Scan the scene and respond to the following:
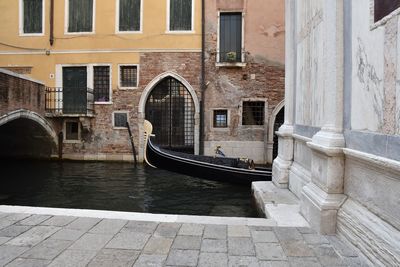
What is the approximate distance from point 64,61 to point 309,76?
411 inches

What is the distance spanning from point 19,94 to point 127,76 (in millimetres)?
3495

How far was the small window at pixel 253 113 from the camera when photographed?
1195 cm

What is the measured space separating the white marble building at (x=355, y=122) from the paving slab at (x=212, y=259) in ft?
3.02

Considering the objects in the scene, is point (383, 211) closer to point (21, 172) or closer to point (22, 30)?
point (21, 172)

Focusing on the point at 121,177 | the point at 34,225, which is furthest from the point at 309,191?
the point at 121,177

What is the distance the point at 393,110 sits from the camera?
2.21 metres

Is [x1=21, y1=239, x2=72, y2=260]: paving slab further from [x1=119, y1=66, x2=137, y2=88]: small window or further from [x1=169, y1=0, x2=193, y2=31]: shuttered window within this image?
[x1=169, y1=0, x2=193, y2=31]: shuttered window

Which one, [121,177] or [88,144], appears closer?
[121,177]

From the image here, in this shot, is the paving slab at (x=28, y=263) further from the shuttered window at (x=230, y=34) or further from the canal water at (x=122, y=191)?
the shuttered window at (x=230, y=34)

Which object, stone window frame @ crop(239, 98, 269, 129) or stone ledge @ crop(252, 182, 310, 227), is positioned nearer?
stone ledge @ crop(252, 182, 310, 227)

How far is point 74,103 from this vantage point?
39.8ft

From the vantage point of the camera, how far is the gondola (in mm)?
7832

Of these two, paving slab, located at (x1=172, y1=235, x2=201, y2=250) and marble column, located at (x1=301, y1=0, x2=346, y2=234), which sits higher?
marble column, located at (x1=301, y1=0, x2=346, y2=234)

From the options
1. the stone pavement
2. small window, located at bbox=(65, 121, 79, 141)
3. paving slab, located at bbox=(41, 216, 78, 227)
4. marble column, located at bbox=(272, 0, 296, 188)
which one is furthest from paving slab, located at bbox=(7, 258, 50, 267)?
small window, located at bbox=(65, 121, 79, 141)
